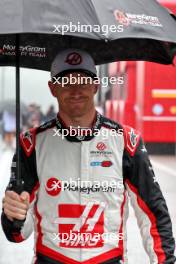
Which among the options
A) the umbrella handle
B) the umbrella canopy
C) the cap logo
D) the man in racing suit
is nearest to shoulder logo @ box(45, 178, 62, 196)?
the man in racing suit

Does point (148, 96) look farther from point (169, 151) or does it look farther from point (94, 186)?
point (94, 186)

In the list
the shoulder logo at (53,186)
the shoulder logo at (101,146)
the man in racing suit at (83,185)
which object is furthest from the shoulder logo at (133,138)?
the shoulder logo at (53,186)

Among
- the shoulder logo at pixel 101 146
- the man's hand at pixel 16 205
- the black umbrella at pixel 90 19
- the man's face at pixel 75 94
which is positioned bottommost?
the man's hand at pixel 16 205

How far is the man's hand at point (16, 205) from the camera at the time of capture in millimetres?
3021

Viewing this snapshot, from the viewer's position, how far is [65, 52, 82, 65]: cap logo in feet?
10.4

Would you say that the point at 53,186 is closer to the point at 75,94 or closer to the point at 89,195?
the point at 89,195

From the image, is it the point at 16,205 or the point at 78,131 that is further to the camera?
the point at 78,131

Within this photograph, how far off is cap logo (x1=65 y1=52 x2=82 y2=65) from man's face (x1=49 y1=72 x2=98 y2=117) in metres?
0.05

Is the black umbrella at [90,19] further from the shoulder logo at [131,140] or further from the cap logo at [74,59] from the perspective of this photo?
the shoulder logo at [131,140]

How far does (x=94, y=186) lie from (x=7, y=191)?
1.26 ft

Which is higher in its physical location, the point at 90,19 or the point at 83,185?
the point at 90,19

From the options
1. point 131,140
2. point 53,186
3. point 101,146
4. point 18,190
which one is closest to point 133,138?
point 131,140

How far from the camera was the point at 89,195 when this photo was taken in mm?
3141

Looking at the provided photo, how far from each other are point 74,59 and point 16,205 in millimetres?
695
